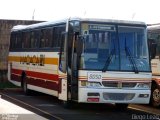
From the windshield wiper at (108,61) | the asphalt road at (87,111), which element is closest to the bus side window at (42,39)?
the asphalt road at (87,111)

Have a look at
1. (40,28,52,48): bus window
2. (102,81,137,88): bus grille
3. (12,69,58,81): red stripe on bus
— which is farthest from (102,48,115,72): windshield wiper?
(40,28,52,48): bus window

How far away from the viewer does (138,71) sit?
52.3 feet

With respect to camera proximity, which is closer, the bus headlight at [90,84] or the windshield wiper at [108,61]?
the bus headlight at [90,84]

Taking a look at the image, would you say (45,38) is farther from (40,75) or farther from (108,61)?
(108,61)

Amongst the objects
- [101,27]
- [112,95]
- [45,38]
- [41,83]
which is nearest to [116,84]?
[112,95]

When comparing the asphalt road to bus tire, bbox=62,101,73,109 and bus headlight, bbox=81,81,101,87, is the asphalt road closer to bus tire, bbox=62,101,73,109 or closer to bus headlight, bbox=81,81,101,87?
bus tire, bbox=62,101,73,109

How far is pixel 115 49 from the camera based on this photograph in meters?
15.9

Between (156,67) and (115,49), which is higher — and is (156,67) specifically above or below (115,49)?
below

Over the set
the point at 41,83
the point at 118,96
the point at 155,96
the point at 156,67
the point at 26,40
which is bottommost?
the point at 155,96

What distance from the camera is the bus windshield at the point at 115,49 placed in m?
15.7

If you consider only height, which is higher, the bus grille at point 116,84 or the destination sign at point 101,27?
the destination sign at point 101,27

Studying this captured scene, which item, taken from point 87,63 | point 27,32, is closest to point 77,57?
point 87,63

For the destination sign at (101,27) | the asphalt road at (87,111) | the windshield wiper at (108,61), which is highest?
the destination sign at (101,27)

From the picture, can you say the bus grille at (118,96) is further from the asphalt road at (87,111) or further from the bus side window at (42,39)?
the bus side window at (42,39)
